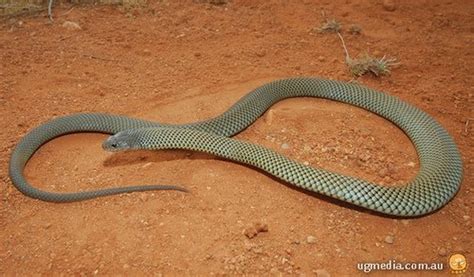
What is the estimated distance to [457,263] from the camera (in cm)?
410

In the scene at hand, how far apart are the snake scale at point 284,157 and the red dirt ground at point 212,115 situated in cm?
16

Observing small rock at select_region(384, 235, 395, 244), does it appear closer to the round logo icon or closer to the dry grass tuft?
the round logo icon

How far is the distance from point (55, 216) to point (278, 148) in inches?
114

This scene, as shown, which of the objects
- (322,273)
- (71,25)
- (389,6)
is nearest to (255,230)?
(322,273)

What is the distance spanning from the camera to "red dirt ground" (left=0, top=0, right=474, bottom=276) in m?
4.22

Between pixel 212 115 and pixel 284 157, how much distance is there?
5.39 ft

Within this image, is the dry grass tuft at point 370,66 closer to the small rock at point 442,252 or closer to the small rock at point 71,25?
the small rock at point 442,252

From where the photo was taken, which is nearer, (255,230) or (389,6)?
(255,230)

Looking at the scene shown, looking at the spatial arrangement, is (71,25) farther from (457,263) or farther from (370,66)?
(457,263)

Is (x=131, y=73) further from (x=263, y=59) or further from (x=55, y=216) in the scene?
(x=55, y=216)

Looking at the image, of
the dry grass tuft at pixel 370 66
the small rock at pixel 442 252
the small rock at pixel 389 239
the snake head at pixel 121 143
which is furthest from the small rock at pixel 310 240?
the dry grass tuft at pixel 370 66

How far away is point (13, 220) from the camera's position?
467 centimetres

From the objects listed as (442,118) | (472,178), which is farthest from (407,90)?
(472,178)

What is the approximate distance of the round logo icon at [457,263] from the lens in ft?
13.3
